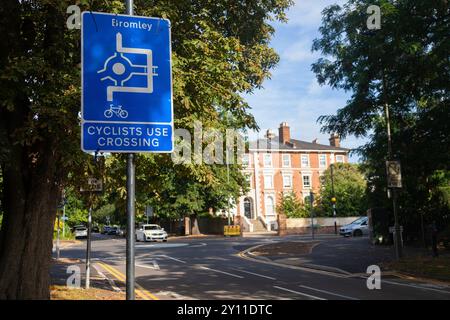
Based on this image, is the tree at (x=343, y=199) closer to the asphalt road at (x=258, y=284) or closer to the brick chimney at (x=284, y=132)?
the brick chimney at (x=284, y=132)

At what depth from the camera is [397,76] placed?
Result: 18766mm

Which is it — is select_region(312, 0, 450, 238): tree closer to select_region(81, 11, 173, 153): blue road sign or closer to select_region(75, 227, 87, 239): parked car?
select_region(81, 11, 173, 153): blue road sign

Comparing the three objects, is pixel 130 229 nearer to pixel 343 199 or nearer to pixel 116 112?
pixel 116 112

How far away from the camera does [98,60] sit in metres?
3.75

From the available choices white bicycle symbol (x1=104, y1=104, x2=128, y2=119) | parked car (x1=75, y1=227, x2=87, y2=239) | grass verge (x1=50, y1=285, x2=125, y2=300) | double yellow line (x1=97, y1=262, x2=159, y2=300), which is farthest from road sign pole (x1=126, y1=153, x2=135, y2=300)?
parked car (x1=75, y1=227, x2=87, y2=239)

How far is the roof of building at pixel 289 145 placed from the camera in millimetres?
68562

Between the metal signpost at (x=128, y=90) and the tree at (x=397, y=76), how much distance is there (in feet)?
44.0

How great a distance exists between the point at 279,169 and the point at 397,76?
50016 mm

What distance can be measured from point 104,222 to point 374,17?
10140cm

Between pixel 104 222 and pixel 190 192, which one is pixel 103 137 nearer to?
pixel 190 192

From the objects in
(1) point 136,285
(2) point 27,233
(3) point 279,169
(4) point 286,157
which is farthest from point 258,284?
(4) point 286,157

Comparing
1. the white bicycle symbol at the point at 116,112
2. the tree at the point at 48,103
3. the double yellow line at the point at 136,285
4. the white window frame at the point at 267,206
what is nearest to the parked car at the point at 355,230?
the double yellow line at the point at 136,285

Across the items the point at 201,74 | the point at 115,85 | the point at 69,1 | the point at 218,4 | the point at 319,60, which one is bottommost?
the point at 115,85
